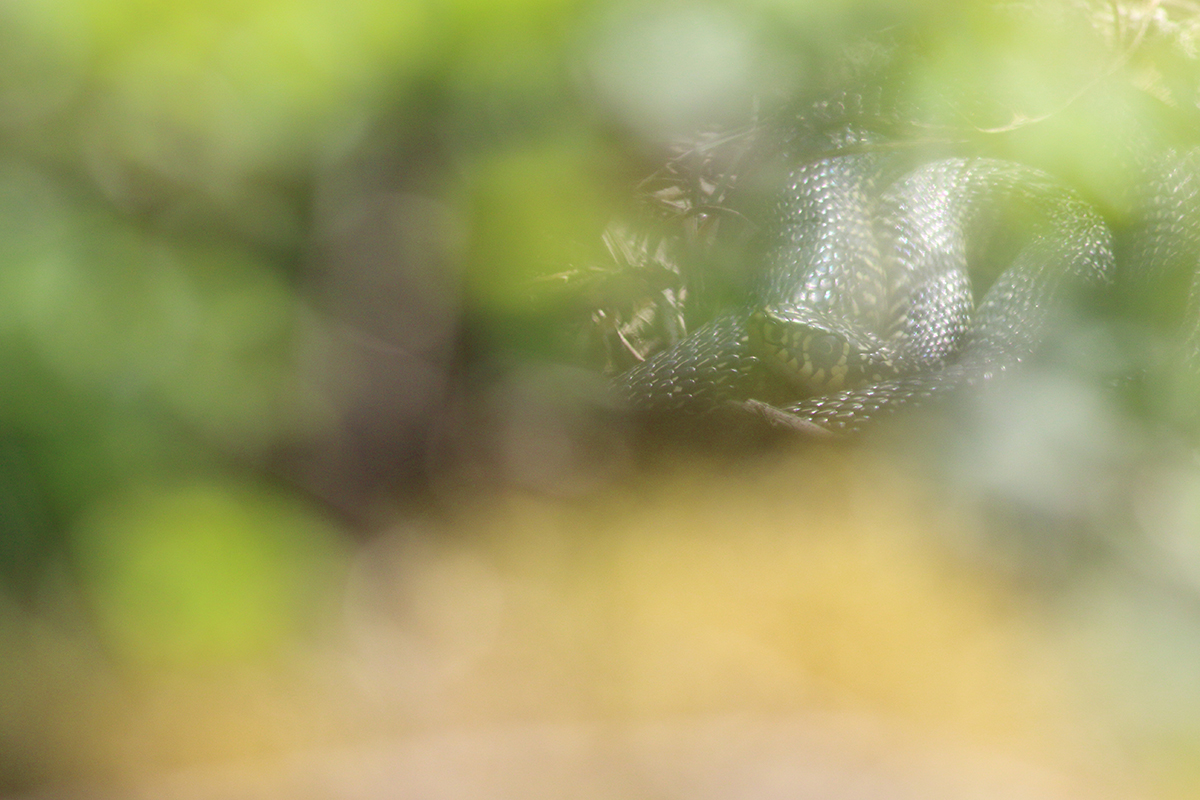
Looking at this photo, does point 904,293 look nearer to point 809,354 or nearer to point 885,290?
point 885,290

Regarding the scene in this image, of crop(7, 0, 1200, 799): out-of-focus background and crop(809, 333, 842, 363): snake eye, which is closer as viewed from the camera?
crop(7, 0, 1200, 799): out-of-focus background

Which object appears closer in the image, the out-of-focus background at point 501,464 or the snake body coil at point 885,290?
the out-of-focus background at point 501,464

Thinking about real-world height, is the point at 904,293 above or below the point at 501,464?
above

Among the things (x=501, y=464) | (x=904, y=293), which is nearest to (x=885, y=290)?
(x=904, y=293)

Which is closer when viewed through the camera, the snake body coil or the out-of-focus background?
the out-of-focus background

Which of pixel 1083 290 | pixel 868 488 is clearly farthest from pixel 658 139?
pixel 1083 290
